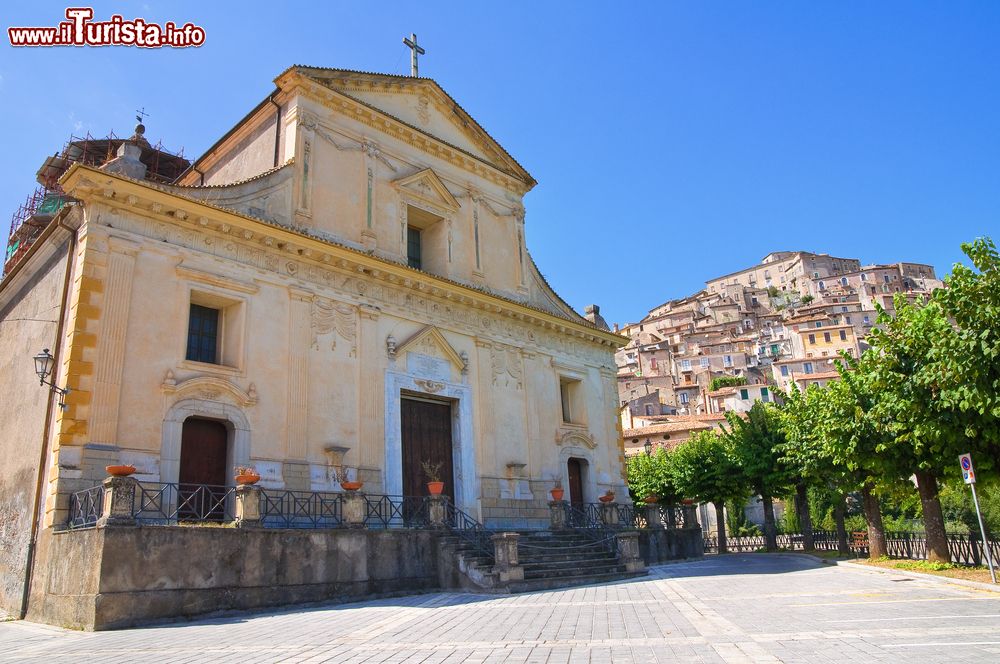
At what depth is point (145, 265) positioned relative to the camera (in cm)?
1440

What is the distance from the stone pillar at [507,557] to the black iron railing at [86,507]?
7276mm

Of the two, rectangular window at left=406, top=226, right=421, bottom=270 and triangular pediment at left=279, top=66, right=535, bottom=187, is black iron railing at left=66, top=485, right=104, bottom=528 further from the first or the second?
triangular pediment at left=279, top=66, right=535, bottom=187

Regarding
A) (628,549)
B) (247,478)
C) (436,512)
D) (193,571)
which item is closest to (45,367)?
(247,478)

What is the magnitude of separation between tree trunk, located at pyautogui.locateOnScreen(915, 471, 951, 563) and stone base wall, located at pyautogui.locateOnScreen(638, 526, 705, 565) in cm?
720

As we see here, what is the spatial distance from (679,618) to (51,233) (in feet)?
46.9

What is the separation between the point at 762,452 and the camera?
26.6 metres

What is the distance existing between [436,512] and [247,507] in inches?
180

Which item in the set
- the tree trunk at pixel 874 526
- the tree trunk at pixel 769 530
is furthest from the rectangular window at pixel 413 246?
the tree trunk at pixel 769 530

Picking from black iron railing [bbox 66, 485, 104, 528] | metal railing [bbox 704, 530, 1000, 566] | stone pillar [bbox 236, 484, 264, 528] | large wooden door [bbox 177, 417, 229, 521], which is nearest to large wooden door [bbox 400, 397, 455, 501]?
large wooden door [bbox 177, 417, 229, 521]

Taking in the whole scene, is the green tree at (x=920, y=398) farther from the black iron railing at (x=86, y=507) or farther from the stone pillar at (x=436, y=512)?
the black iron railing at (x=86, y=507)

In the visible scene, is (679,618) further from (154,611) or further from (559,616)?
(154,611)

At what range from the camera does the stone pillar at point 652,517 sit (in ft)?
72.3

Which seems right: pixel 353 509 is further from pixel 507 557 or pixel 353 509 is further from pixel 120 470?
pixel 120 470

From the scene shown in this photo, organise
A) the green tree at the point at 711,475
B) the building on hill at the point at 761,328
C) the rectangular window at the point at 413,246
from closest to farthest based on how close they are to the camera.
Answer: the rectangular window at the point at 413,246 < the green tree at the point at 711,475 < the building on hill at the point at 761,328
